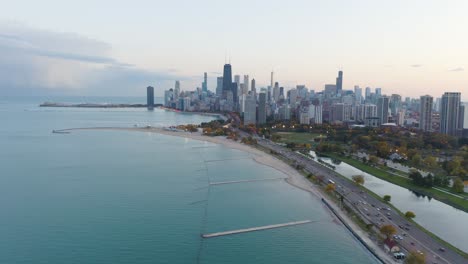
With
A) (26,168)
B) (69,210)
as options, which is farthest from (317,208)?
(26,168)

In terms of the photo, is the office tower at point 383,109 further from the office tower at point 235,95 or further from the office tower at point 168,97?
the office tower at point 168,97

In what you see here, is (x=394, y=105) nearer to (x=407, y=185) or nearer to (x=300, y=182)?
(x=407, y=185)

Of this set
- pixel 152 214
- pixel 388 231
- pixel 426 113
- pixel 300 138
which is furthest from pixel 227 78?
pixel 388 231

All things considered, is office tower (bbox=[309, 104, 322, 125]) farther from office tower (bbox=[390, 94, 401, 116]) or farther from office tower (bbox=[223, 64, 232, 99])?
office tower (bbox=[223, 64, 232, 99])

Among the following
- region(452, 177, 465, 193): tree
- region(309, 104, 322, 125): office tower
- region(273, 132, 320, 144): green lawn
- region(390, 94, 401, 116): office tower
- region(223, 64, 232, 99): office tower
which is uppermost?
region(223, 64, 232, 99): office tower

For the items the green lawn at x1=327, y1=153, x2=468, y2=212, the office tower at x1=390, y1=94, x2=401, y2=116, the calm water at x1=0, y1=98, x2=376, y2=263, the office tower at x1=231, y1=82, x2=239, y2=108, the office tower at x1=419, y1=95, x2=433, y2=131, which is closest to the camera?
the calm water at x1=0, y1=98, x2=376, y2=263

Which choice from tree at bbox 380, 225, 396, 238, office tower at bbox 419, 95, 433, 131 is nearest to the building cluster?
office tower at bbox 419, 95, 433, 131

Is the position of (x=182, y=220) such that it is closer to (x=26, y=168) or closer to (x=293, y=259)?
(x=293, y=259)
